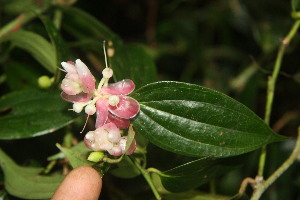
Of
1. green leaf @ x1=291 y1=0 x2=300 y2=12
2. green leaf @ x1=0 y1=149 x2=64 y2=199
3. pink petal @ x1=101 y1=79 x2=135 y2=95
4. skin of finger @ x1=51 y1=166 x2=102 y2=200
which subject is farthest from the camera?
green leaf @ x1=291 y1=0 x2=300 y2=12

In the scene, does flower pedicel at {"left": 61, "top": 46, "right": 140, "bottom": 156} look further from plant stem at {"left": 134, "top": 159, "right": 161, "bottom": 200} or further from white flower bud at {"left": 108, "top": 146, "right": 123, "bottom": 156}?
plant stem at {"left": 134, "top": 159, "right": 161, "bottom": 200}

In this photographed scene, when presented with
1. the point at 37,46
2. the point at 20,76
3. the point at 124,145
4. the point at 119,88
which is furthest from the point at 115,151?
the point at 20,76

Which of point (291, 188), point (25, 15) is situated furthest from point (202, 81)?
point (25, 15)

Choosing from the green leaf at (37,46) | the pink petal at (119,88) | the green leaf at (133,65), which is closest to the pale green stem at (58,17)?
the green leaf at (37,46)

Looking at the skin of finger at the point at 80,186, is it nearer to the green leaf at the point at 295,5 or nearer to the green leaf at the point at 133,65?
the green leaf at the point at 133,65

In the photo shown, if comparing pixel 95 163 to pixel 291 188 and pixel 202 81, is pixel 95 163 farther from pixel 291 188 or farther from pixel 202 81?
pixel 202 81

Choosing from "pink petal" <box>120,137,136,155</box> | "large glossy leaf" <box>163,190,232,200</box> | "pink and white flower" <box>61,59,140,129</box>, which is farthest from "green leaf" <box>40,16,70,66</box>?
"large glossy leaf" <box>163,190,232,200</box>
